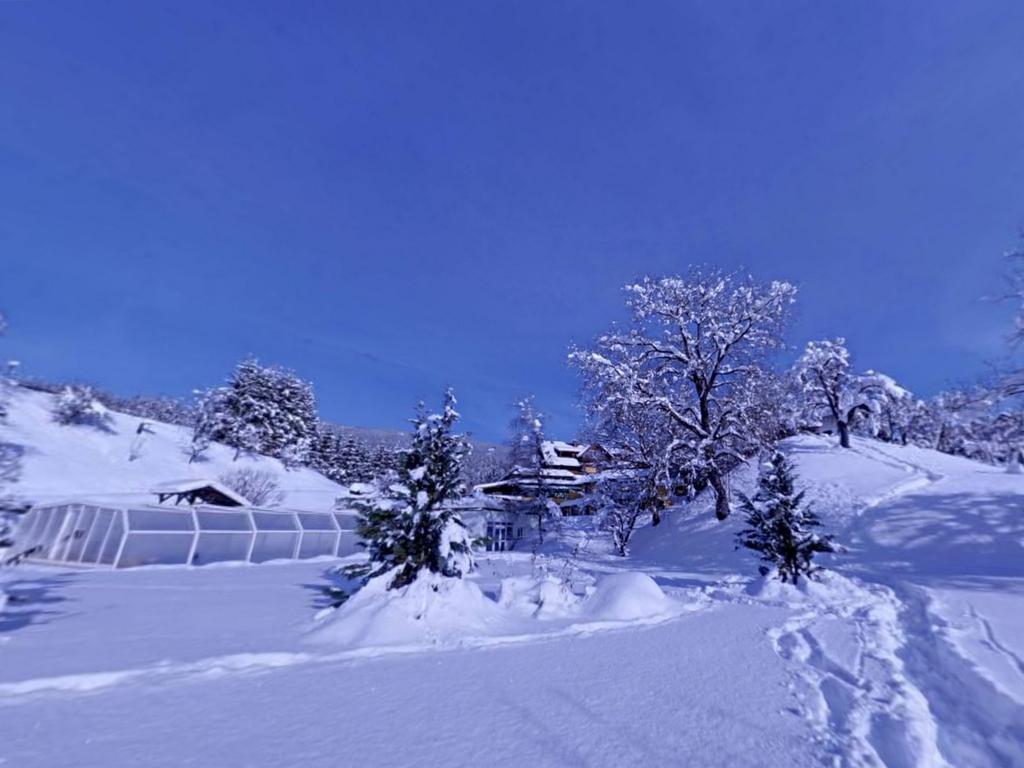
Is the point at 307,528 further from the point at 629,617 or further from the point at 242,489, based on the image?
the point at 629,617

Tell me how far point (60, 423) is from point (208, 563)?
92.6ft

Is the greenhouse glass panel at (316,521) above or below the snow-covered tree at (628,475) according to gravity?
below

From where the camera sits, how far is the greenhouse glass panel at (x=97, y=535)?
1432cm

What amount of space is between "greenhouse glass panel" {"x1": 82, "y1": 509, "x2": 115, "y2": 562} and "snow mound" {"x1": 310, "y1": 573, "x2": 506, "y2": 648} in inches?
502

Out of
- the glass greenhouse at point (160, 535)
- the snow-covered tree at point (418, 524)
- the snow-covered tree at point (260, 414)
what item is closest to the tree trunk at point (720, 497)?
the snow-covered tree at point (418, 524)

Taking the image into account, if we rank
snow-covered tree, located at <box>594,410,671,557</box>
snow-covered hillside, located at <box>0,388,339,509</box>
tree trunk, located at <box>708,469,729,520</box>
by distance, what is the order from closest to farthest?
tree trunk, located at <box>708,469,729,520</box>
snow-covered tree, located at <box>594,410,671,557</box>
snow-covered hillside, located at <box>0,388,339,509</box>

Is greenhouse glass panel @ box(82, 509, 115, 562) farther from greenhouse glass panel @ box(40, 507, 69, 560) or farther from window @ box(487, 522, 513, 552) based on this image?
window @ box(487, 522, 513, 552)

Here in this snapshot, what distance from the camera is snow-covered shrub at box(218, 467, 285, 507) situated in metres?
29.4

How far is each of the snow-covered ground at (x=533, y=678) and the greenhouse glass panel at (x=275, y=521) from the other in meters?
8.15

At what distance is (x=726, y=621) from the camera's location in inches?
268

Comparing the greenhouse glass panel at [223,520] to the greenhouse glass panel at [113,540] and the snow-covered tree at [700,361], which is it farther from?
the snow-covered tree at [700,361]

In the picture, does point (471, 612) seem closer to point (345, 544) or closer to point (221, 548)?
point (221, 548)

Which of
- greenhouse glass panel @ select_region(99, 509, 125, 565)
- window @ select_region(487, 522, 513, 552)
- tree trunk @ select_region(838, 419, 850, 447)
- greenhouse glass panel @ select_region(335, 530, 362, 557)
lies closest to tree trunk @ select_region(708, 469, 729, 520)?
tree trunk @ select_region(838, 419, 850, 447)

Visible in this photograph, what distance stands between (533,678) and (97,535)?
16517 mm
